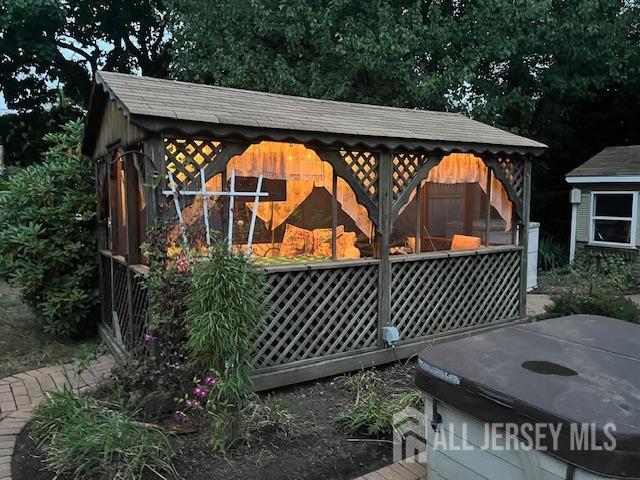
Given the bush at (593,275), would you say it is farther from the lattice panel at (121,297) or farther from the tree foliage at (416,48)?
the lattice panel at (121,297)

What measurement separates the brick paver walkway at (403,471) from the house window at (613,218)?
9622 mm

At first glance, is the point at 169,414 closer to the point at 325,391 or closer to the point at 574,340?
the point at 325,391

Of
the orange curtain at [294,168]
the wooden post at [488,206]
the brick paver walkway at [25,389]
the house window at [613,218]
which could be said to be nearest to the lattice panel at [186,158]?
the orange curtain at [294,168]

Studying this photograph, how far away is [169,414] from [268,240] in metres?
3.69

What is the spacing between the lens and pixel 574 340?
3104 mm

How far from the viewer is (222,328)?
327cm

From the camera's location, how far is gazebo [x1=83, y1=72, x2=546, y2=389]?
163 inches

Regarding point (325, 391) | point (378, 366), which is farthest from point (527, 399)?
point (378, 366)

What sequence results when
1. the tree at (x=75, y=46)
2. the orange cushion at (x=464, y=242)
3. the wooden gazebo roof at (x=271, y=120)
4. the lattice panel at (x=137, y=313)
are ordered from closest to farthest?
the wooden gazebo roof at (x=271, y=120)
the lattice panel at (x=137, y=313)
the orange cushion at (x=464, y=242)
the tree at (x=75, y=46)

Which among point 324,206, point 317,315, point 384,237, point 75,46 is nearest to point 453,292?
point 384,237

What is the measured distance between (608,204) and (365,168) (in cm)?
863

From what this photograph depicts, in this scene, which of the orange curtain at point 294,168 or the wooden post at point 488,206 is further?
the wooden post at point 488,206

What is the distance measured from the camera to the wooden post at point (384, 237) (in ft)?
16.9

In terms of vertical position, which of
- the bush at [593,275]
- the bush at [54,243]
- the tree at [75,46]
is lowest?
the bush at [593,275]
